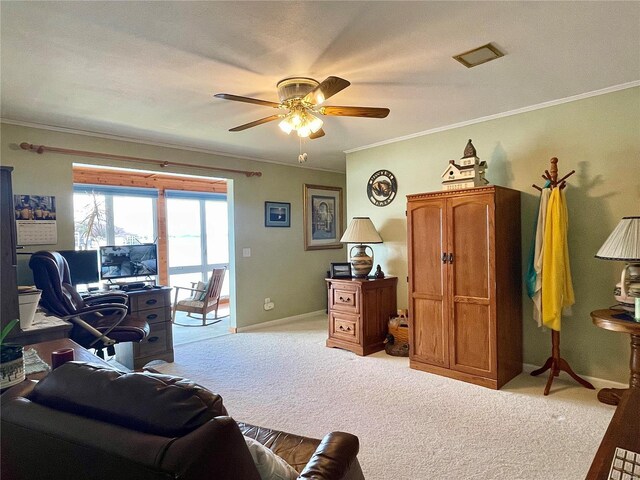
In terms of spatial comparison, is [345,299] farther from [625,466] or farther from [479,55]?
[625,466]

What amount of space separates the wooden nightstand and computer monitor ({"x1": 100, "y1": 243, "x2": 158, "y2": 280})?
2082mm

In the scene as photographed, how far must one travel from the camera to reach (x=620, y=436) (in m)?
1.07

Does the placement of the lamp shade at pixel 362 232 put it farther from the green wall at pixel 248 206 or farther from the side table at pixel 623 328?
the side table at pixel 623 328

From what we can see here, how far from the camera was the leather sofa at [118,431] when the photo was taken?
76 cm

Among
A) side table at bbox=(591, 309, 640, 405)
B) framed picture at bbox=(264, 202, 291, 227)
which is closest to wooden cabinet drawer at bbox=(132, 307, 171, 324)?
framed picture at bbox=(264, 202, 291, 227)

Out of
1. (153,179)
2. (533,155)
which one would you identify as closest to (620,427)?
(533,155)

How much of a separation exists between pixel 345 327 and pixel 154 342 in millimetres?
2023

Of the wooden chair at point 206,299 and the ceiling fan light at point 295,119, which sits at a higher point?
the ceiling fan light at point 295,119

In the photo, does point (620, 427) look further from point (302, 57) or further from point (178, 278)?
point (178, 278)

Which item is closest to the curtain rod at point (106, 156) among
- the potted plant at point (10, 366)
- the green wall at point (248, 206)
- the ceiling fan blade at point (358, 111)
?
the green wall at point (248, 206)

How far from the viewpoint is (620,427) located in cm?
111

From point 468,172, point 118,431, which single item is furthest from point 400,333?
point 118,431

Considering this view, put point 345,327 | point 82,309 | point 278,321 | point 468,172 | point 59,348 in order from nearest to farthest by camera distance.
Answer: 1. point 59,348
2. point 82,309
3. point 468,172
4. point 345,327
5. point 278,321

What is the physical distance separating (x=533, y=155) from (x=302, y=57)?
2326 millimetres
